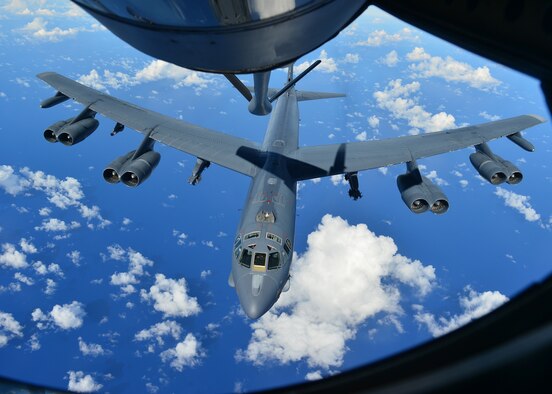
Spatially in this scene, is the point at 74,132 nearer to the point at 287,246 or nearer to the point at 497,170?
the point at 287,246

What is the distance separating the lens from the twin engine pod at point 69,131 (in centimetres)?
1509

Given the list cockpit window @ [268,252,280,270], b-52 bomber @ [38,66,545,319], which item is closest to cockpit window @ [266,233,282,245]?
b-52 bomber @ [38,66,545,319]

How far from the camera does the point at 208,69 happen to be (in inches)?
136

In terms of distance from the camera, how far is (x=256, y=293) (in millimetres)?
11055

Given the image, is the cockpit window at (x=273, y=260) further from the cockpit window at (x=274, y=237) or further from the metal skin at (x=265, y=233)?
the cockpit window at (x=274, y=237)

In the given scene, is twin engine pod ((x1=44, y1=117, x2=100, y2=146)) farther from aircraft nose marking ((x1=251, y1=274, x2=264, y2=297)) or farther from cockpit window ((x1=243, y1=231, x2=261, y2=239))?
aircraft nose marking ((x1=251, y1=274, x2=264, y2=297))

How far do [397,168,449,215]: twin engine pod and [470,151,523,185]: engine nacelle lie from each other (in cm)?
246

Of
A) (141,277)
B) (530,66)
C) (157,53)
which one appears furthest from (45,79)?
(141,277)

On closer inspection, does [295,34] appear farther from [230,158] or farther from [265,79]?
[230,158]

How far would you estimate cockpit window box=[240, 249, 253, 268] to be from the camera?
11.3 metres

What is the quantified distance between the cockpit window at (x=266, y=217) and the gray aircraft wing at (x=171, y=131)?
4.04 metres

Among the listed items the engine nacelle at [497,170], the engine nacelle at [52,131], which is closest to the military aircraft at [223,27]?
the engine nacelle at [497,170]

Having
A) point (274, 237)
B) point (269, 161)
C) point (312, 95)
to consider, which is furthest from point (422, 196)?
point (312, 95)

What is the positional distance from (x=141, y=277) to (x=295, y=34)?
6314 cm
